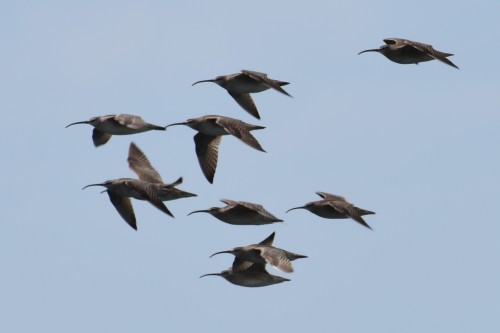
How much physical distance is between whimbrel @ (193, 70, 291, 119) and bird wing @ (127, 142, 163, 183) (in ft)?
13.4

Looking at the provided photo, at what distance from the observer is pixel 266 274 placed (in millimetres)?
44219

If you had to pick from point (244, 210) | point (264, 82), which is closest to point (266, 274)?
Result: point (244, 210)

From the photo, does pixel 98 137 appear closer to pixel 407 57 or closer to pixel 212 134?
pixel 212 134

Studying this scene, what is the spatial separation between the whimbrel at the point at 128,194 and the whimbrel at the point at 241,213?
82.9 inches

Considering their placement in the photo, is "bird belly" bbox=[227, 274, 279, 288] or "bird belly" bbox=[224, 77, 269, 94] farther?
"bird belly" bbox=[224, 77, 269, 94]

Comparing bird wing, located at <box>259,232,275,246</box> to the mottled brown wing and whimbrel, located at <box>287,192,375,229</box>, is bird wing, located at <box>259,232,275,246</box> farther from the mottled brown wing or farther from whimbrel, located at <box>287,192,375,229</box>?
whimbrel, located at <box>287,192,375,229</box>

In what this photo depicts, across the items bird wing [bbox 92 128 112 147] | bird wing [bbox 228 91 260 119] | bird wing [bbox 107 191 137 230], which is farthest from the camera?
bird wing [bbox 228 91 260 119]

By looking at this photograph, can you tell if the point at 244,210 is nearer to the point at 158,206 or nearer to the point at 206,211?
the point at 206,211

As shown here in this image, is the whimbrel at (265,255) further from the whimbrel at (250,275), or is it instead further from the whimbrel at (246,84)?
the whimbrel at (246,84)

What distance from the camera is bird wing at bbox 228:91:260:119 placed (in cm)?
4594

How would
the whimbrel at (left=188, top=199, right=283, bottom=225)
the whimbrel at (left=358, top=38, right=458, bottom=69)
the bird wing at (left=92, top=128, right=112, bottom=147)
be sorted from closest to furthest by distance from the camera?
the whimbrel at (left=188, top=199, right=283, bottom=225), the whimbrel at (left=358, top=38, right=458, bottom=69), the bird wing at (left=92, top=128, right=112, bottom=147)

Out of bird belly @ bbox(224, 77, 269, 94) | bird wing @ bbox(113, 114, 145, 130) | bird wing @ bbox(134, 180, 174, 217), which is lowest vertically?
bird wing @ bbox(134, 180, 174, 217)

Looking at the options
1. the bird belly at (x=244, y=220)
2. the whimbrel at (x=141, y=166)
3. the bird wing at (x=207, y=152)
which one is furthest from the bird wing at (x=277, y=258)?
the whimbrel at (x=141, y=166)

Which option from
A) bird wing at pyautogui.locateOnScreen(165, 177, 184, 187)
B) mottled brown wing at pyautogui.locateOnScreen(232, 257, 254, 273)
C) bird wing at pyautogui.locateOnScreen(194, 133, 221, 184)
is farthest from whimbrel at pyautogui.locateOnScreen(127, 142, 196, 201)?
mottled brown wing at pyautogui.locateOnScreen(232, 257, 254, 273)
